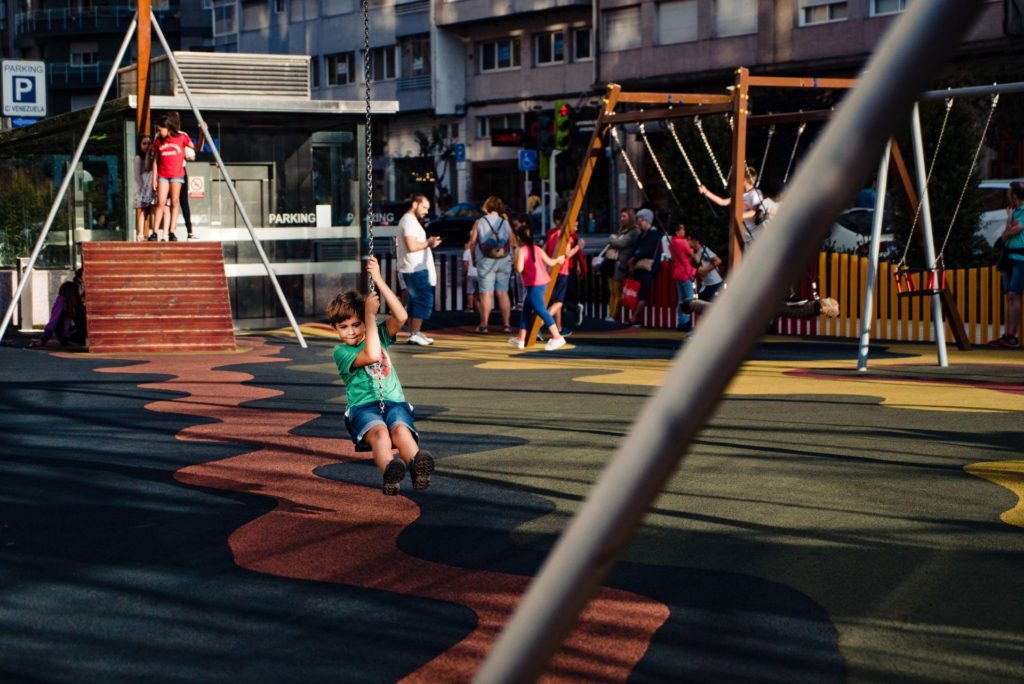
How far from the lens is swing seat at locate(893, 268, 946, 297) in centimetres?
1479

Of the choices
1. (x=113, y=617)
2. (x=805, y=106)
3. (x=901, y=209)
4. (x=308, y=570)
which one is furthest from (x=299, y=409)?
(x=805, y=106)

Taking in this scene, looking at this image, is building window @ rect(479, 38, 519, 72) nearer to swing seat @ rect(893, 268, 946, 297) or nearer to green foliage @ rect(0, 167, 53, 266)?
green foliage @ rect(0, 167, 53, 266)

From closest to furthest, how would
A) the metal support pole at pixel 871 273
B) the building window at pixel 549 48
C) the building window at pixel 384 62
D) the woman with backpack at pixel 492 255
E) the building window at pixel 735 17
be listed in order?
the metal support pole at pixel 871 273 < the woman with backpack at pixel 492 255 < the building window at pixel 735 17 < the building window at pixel 549 48 < the building window at pixel 384 62

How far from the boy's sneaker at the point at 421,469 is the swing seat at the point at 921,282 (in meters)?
8.22

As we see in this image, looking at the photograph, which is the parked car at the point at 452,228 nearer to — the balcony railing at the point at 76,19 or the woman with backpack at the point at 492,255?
the woman with backpack at the point at 492,255

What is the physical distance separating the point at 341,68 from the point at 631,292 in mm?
47646

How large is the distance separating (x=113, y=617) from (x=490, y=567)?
4.91ft

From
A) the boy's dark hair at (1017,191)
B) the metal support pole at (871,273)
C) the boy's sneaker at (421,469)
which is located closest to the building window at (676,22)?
the boy's dark hair at (1017,191)

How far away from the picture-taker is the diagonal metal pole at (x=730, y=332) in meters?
1.02

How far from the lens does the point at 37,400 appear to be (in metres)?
12.6

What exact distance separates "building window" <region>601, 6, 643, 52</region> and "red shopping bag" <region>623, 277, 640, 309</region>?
30.5 meters

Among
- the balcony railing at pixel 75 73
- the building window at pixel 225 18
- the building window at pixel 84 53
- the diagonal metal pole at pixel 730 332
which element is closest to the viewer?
the diagonal metal pole at pixel 730 332

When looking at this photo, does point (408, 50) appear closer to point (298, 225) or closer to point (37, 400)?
point (298, 225)

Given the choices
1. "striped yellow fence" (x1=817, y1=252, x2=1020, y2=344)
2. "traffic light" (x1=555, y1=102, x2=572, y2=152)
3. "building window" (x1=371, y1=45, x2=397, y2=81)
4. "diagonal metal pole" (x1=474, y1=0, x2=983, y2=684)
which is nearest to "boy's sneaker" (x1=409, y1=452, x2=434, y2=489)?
"diagonal metal pole" (x1=474, y1=0, x2=983, y2=684)
